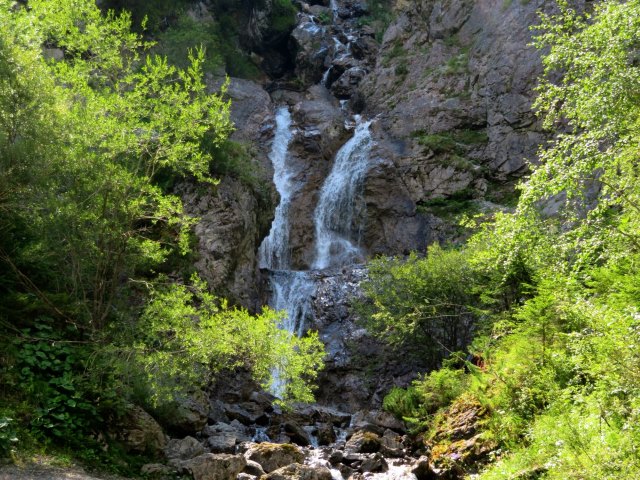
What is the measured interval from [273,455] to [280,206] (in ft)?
73.2

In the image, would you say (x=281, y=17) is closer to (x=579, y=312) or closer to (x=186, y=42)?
(x=186, y=42)

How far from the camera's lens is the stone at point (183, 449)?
39.8ft

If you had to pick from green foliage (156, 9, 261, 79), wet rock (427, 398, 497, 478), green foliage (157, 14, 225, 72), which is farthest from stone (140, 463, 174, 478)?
green foliage (157, 14, 225, 72)

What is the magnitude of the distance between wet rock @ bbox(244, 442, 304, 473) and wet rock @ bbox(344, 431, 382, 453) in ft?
6.35

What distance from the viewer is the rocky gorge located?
14.4 m

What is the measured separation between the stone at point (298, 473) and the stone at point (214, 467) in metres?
0.71

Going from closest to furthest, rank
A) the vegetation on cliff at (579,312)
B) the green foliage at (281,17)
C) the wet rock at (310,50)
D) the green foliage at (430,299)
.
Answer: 1. the vegetation on cliff at (579,312)
2. the green foliage at (430,299)
3. the wet rock at (310,50)
4. the green foliage at (281,17)

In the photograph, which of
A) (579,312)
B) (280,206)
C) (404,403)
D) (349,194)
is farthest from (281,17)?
(579,312)

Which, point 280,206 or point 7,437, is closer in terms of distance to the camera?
point 7,437

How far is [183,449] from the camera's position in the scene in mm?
12492

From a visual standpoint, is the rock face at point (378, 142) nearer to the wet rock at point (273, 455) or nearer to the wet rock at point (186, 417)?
the wet rock at point (186, 417)

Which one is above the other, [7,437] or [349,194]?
[349,194]

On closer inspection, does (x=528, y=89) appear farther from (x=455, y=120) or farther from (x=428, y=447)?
(x=428, y=447)

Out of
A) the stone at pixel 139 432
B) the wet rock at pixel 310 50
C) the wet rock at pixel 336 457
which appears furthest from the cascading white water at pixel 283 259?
the stone at pixel 139 432
